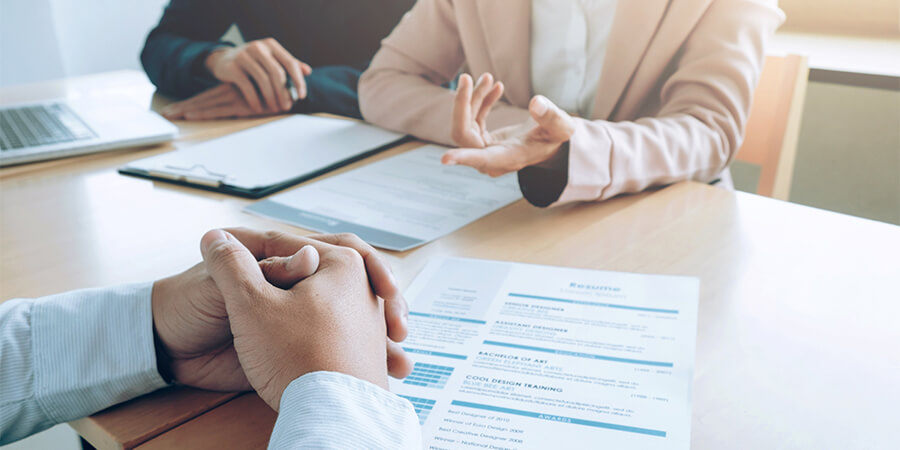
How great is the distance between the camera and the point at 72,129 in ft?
3.92

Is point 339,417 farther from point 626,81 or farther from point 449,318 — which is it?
point 626,81

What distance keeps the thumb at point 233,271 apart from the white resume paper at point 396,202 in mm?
255

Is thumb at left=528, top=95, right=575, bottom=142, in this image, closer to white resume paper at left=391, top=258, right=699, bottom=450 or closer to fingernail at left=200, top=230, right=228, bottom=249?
white resume paper at left=391, top=258, right=699, bottom=450

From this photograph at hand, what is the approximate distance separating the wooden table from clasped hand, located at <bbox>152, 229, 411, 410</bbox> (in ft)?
0.12

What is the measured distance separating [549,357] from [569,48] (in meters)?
0.81

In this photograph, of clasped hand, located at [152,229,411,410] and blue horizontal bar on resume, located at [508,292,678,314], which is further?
blue horizontal bar on resume, located at [508,292,678,314]

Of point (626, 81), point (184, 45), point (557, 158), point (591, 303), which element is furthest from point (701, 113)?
point (184, 45)

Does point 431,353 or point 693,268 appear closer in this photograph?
point 431,353

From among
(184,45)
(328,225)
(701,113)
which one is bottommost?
(328,225)

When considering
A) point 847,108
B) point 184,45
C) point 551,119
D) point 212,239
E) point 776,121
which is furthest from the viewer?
point 847,108

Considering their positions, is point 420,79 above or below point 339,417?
above

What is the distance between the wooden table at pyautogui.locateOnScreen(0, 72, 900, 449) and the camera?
471mm

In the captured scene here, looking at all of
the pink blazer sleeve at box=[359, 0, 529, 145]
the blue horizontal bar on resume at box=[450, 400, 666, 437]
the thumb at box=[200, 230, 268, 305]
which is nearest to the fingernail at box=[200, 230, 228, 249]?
the thumb at box=[200, 230, 268, 305]

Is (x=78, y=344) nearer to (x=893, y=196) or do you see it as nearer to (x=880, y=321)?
(x=880, y=321)
